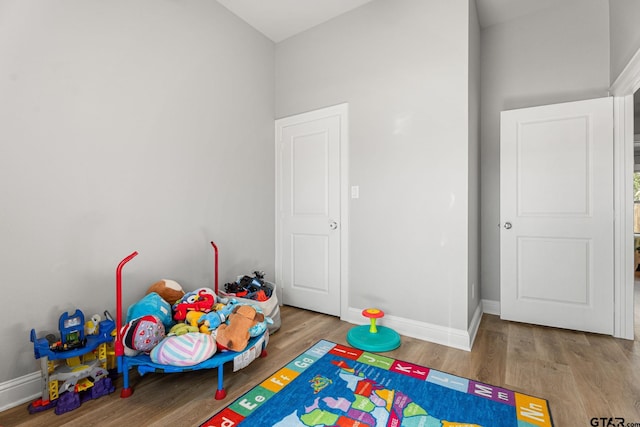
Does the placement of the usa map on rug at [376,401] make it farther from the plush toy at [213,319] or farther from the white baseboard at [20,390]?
the white baseboard at [20,390]

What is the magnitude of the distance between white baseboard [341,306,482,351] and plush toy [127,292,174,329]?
1588 mm

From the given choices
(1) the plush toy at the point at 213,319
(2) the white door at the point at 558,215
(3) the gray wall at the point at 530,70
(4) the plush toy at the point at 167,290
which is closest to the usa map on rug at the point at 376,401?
(1) the plush toy at the point at 213,319

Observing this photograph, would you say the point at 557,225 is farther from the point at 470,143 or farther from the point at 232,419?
the point at 232,419

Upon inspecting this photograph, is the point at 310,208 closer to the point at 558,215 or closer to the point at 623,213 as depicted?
the point at 558,215

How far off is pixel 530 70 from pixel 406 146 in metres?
1.55

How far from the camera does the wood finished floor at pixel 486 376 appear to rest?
1597 millimetres

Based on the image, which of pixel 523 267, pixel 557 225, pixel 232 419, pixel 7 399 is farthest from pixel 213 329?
pixel 557 225

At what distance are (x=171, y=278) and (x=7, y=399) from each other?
105 centimetres

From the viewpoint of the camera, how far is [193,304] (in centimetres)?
210

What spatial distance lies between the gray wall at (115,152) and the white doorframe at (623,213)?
312cm

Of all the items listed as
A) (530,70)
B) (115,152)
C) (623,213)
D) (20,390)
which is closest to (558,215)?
(623,213)

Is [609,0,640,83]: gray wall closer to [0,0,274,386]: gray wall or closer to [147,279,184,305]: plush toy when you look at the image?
[0,0,274,386]: gray wall

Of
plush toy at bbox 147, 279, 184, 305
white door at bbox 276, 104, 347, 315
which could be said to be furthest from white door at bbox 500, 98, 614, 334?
plush toy at bbox 147, 279, 184, 305

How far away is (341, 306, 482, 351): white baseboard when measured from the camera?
2365 millimetres
